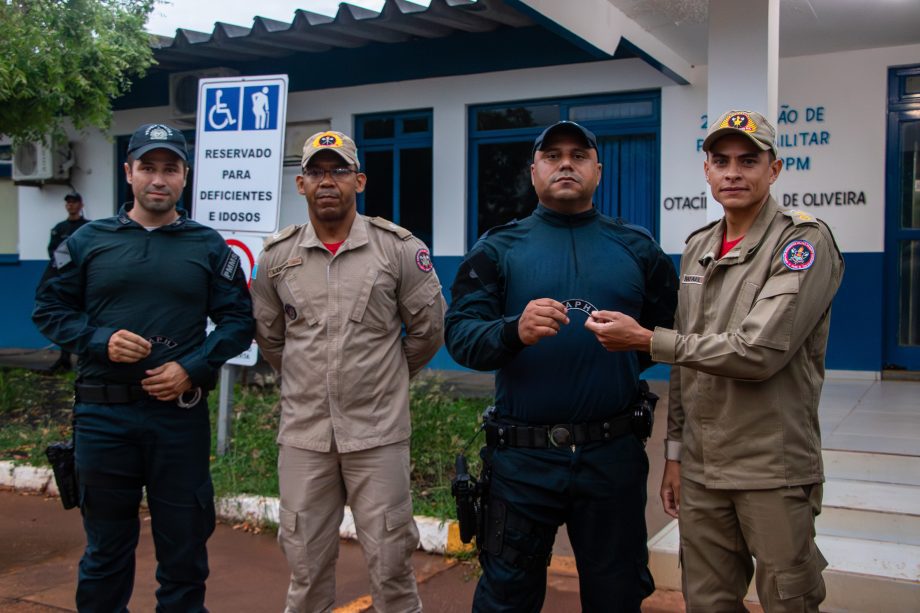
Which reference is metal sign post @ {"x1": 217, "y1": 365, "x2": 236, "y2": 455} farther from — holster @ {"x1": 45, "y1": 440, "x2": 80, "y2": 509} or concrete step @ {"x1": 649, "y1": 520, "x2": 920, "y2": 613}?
concrete step @ {"x1": 649, "y1": 520, "x2": 920, "y2": 613}

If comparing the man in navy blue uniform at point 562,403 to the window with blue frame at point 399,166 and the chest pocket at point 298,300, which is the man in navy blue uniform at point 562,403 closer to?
the chest pocket at point 298,300

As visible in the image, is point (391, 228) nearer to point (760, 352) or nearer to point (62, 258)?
point (62, 258)

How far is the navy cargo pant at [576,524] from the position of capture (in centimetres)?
281

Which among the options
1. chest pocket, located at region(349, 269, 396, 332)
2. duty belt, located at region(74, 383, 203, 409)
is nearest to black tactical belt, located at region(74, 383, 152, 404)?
duty belt, located at region(74, 383, 203, 409)

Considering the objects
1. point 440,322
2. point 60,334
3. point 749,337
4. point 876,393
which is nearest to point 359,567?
point 440,322

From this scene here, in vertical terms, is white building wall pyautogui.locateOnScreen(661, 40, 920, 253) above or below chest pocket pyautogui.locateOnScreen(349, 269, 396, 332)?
above

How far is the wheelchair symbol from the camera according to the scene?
5.74m

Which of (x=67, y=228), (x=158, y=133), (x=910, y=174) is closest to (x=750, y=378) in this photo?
(x=158, y=133)

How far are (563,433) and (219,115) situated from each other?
3.90m

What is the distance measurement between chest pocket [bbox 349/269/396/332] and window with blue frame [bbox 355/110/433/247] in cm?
666

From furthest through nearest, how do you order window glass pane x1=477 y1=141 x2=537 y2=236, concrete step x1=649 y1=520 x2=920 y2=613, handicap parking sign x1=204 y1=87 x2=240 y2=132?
window glass pane x1=477 y1=141 x2=537 y2=236 → handicap parking sign x1=204 y1=87 x2=240 y2=132 → concrete step x1=649 y1=520 x2=920 y2=613

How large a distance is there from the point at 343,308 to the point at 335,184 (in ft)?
1.59

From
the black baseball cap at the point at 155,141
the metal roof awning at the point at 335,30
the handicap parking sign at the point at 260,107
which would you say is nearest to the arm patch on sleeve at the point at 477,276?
the black baseball cap at the point at 155,141

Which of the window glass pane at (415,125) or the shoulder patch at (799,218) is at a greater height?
the window glass pane at (415,125)
